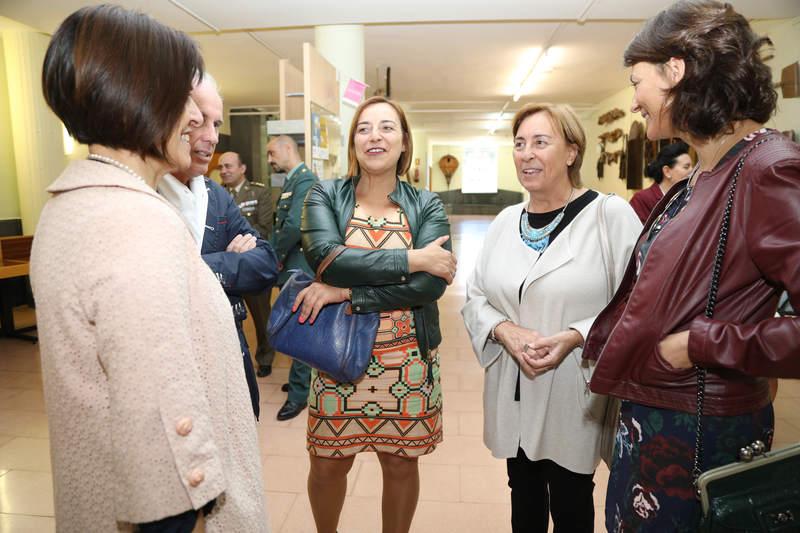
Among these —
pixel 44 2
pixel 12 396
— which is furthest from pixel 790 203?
pixel 44 2

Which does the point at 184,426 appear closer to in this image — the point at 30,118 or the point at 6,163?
the point at 30,118

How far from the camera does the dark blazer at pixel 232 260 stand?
1.63 meters

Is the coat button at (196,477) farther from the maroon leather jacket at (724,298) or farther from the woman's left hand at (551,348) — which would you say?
the woman's left hand at (551,348)

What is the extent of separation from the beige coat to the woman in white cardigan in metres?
1.07

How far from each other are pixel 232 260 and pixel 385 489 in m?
1.04

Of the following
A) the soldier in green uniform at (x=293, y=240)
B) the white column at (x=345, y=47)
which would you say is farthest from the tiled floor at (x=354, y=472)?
the white column at (x=345, y=47)

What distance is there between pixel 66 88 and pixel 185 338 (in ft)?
1.52

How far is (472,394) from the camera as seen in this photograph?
3.86 meters

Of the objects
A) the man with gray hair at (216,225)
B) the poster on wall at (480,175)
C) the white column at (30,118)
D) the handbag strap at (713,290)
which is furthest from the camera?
the poster on wall at (480,175)

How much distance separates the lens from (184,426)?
78cm

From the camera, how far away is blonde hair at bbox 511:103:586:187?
1731mm

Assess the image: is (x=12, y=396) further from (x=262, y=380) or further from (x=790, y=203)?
(x=790, y=203)

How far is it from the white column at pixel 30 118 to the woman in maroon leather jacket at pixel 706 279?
6751mm

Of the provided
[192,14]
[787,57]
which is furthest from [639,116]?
[192,14]
